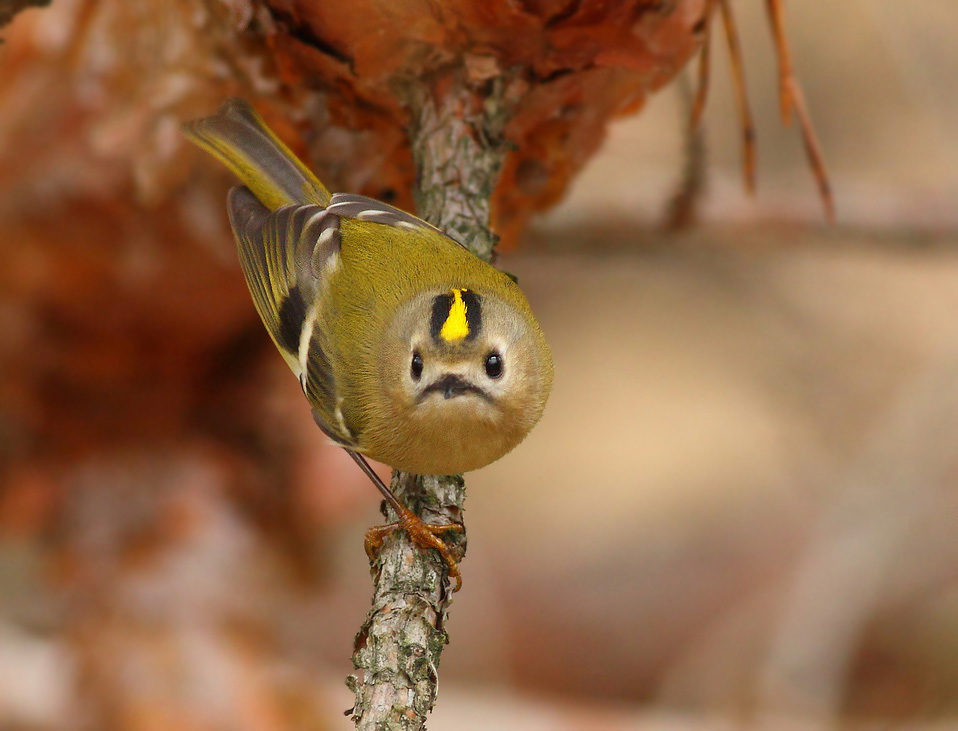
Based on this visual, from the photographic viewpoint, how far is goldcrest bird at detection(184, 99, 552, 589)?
212cm

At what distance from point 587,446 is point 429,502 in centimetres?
220

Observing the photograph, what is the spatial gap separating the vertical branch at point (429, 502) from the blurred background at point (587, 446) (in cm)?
67

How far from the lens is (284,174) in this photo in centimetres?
240

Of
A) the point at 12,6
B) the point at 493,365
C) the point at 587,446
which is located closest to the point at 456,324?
the point at 493,365

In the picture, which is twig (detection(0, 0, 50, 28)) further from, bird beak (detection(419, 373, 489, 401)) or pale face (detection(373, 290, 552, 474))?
bird beak (detection(419, 373, 489, 401))

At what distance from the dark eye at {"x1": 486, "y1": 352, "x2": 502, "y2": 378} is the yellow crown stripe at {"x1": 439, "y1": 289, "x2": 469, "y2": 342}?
0.08 meters

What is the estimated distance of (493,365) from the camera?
2.14m

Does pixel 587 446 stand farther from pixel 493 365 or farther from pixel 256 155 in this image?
pixel 256 155

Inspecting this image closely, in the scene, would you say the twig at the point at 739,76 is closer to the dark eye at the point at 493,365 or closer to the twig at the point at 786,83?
the twig at the point at 786,83

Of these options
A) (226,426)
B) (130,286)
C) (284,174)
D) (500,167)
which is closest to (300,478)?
(226,426)

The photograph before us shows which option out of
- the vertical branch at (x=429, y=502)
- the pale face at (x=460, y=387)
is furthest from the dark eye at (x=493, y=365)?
the vertical branch at (x=429, y=502)

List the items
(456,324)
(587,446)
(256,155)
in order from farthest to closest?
(587,446)
(256,155)
(456,324)

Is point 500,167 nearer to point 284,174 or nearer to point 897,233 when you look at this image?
point 284,174

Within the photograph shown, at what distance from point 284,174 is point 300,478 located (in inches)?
41.3
